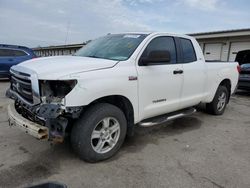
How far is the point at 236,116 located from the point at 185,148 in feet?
10.2

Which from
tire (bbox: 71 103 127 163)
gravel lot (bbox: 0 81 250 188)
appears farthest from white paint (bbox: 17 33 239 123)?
gravel lot (bbox: 0 81 250 188)

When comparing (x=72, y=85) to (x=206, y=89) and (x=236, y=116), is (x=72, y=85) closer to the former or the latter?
(x=206, y=89)

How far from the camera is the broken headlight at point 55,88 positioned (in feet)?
9.95

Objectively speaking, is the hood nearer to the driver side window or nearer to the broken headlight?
the broken headlight

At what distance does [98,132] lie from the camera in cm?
342

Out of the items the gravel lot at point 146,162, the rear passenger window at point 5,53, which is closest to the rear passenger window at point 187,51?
the gravel lot at point 146,162

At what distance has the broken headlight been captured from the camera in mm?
3033

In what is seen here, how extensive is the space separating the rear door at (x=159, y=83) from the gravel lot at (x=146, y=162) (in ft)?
2.07

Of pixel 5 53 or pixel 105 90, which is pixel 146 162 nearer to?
pixel 105 90

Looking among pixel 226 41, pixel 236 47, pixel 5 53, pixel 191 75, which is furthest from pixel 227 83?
pixel 5 53

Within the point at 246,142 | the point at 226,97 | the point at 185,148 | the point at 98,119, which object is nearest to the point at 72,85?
the point at 98,119

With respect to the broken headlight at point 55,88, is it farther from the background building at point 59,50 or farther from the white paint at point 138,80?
the background building at point 59,50

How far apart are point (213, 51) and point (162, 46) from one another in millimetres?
13029

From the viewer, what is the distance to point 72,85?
302cm
